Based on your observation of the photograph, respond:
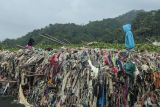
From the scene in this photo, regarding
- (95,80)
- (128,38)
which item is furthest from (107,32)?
(95,80)

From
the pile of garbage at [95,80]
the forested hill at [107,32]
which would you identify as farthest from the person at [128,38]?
the forested hill at [107,32]

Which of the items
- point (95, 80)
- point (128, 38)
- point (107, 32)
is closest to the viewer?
Result: point (95, 80)

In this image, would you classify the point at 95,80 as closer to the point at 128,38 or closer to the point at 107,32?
the point at 128,38

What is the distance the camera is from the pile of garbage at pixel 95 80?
11930 mm

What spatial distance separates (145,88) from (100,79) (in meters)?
1.63

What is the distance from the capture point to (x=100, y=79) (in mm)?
11820

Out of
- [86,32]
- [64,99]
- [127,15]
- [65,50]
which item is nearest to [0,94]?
[65,50]

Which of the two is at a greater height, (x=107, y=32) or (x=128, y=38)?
(x=107, y=32)

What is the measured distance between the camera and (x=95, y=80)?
11906 mm

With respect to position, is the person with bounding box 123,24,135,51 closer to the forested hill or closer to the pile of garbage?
the pile of garbage

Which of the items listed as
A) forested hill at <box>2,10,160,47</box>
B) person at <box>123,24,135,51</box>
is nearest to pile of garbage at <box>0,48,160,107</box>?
person at <box>123,24,135,51</box>

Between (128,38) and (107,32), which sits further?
(107,32)

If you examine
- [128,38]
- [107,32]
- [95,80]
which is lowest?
[95,80]

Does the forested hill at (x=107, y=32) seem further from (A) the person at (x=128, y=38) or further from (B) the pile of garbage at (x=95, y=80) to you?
(A) the person at (x=128, y=38)
